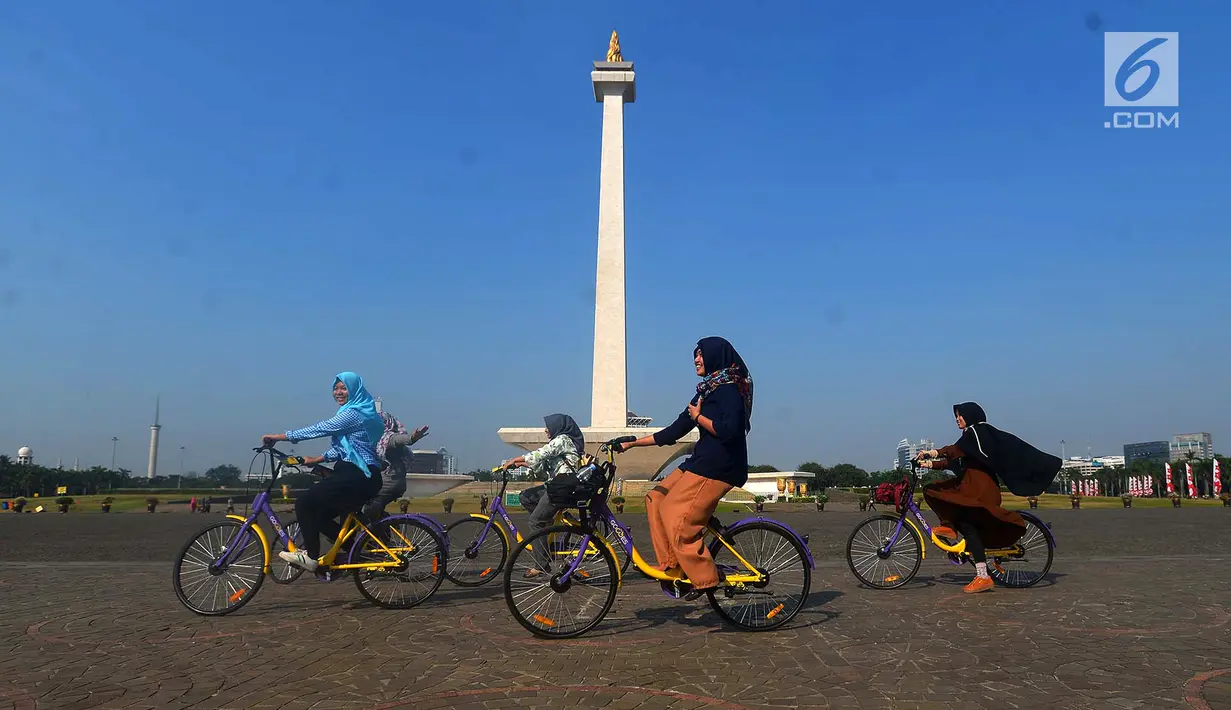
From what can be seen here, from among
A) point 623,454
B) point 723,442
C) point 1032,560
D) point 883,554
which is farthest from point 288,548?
point 623,454

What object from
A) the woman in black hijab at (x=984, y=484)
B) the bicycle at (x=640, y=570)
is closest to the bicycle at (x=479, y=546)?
the bicycle at (x=640, y=570)

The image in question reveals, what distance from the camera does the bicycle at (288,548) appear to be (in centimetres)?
637

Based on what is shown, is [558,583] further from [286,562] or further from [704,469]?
[286,562]

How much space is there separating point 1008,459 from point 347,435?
19.3ft

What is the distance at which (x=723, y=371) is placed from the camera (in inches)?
227

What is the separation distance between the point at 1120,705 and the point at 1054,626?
213 cm

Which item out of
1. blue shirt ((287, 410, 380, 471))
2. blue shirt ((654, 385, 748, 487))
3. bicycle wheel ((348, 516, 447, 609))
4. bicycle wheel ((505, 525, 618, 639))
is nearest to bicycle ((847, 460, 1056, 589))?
blue shirt ((654, 385, 748, 487))

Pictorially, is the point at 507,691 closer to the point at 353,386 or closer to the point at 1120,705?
the point at 1120,705

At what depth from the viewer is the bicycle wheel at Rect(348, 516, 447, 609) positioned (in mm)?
6672

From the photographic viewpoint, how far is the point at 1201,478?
95.3m

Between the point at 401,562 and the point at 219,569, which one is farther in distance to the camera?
the point at 401,562

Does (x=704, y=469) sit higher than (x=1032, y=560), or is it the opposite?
(x=704, y=469)

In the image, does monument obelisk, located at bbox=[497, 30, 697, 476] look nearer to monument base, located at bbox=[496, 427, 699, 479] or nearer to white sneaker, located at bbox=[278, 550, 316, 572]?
monument base, located at bbox=[496, 427, 699, 479]

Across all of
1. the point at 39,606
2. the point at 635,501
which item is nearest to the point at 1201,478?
the point at 635,501
